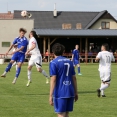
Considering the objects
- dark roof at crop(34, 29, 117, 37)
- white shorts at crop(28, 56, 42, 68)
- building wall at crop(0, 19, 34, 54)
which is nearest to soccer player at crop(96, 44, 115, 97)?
white shorts at crop(28, 56, 42, 68)

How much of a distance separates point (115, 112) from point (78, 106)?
4.68 ft

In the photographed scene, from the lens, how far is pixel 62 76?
914 centimetres

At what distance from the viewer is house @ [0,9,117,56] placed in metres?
59.2

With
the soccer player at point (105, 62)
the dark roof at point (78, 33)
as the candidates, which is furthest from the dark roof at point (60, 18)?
the soccer player at point (105, 62)

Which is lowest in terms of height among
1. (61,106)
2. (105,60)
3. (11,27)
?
(61,106)

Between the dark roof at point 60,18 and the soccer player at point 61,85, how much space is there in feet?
213

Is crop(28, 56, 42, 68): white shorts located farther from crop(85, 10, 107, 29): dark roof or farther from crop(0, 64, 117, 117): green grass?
crop(85, 10, 107, 29): dark roof

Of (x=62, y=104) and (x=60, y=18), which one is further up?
(x=60, y=18)

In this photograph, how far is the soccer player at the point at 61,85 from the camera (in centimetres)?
906

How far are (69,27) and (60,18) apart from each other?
1020cm

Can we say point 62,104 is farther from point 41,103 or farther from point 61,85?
point 41,103

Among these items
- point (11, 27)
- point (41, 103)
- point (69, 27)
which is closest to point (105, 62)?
point (41, 103)

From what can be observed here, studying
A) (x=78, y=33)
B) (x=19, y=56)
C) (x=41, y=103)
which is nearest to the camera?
(x=41, y=103)

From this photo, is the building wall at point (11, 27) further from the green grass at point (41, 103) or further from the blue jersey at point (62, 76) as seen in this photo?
the blue jersey at point (62, 76)
